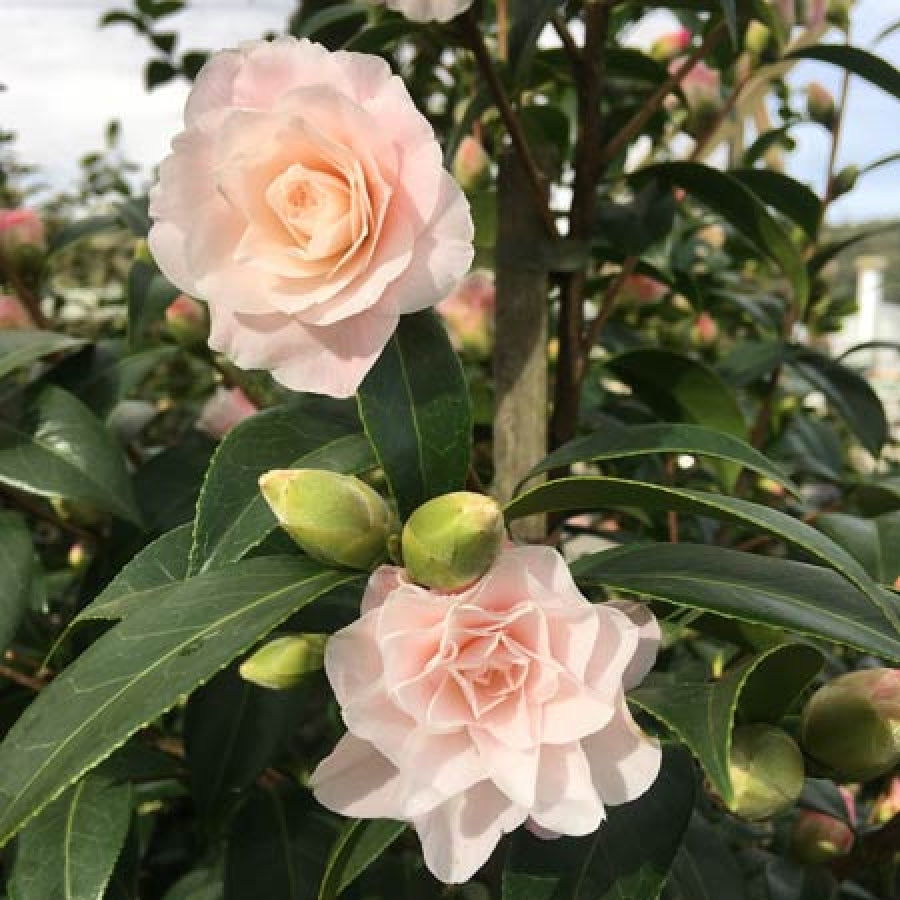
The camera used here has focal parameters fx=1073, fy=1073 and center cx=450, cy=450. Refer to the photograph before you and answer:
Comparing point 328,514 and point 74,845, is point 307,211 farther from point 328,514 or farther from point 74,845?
point 74,845

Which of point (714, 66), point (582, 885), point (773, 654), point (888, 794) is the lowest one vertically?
point (888, 794)

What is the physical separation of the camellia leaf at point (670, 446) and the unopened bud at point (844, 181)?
0.72 meters

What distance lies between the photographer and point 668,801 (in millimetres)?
613

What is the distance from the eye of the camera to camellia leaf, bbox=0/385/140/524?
2.67 ft

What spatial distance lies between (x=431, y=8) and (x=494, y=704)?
0.47 m

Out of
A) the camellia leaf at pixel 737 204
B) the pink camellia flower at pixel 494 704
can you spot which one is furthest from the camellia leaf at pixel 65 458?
the camellia leaf at pixel 737 204

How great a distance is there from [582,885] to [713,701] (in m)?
0.14

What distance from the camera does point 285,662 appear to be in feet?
1.89

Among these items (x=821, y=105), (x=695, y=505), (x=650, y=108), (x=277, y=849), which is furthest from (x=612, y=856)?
(x=821, y=105)

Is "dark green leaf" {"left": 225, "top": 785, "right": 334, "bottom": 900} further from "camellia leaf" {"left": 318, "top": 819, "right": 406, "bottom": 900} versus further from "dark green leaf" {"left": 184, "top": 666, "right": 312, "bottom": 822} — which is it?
"camellia leaf" {"left": 318, "top": 819, "right": 406, "bottom": 900}

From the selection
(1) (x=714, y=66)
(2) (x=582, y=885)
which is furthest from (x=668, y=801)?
(1) (x=714, y=66)

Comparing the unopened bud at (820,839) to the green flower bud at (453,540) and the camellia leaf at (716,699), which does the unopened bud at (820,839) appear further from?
the green flower bud at (453,540)

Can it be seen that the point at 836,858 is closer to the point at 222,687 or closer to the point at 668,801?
the point at 668,801

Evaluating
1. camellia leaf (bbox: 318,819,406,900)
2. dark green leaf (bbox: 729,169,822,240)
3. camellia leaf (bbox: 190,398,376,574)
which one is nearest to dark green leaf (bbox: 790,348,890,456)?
dark green leaf (bbox: 729,169,822,240)
